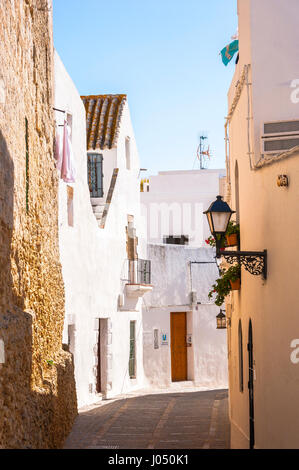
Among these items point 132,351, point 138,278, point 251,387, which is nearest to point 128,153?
point 138,278

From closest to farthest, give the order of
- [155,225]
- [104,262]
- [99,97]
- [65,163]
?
1. [65,163]
2. [104,262]
3. [99,97]
4. [155,225]

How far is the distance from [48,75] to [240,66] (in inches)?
133

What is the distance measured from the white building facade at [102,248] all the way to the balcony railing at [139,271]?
1.4 inches

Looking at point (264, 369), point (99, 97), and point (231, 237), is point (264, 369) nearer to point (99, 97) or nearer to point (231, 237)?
point (231, 237)

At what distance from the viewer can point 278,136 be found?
10.8 m

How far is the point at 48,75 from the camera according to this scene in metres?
12.6

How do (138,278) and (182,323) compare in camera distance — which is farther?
(182,323)

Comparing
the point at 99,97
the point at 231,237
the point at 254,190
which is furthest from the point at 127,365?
the point at 254,190

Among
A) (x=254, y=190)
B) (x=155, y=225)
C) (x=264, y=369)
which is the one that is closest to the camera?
(x=264, y=369)

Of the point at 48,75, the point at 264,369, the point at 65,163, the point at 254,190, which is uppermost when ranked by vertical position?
the point at 48,75

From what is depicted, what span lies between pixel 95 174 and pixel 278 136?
1260 cm

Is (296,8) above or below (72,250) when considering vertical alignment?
above

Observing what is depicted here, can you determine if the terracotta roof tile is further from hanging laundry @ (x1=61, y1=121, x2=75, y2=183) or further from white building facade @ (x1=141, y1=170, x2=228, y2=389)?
hanging laundry @ (x1=61, y1=121, x2=75, y2=183)

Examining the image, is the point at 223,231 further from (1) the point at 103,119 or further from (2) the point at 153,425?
(1) the point at 103,119
